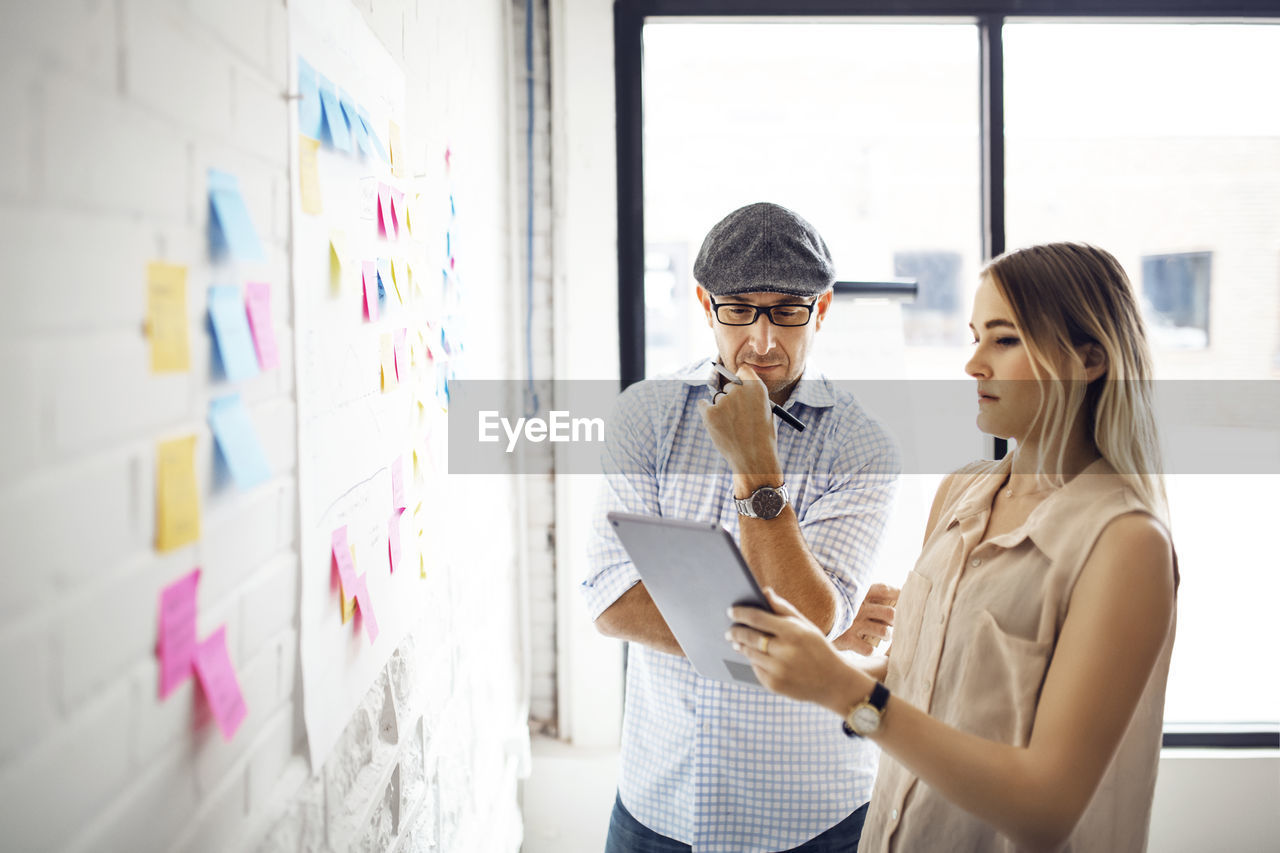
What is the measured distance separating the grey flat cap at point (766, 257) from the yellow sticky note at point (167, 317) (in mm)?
925

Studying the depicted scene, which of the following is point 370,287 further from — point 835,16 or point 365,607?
point 835,16

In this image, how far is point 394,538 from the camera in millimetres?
1167

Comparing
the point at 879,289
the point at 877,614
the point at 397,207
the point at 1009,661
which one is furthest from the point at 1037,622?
the point at 879,289

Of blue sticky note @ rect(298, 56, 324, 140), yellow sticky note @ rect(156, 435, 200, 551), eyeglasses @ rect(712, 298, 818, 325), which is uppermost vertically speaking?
blue sticky note @ rect(298, 56, 324, 140)

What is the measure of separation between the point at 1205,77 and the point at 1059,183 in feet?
1.75

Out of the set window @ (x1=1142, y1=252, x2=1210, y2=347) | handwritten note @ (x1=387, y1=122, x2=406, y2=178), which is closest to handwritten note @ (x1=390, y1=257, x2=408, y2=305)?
handwritten note @ (x1=387, y1=122, x2=406, y2=178)

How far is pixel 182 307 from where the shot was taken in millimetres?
604

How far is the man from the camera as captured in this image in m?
1.32

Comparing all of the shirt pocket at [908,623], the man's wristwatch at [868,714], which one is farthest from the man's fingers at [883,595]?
the man's wristwatch at [868,714]

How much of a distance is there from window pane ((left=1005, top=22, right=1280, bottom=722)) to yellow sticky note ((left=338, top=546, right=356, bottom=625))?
2.18 metres

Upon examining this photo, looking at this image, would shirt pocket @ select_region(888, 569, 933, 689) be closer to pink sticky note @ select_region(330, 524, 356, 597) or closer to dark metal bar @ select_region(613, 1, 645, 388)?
pink sticky note @ select_region(330, 524, 356, 597)

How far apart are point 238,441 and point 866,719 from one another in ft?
2.29

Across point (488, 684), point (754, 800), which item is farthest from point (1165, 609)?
point (488, 684)

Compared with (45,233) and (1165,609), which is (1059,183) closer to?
(1165,609)
